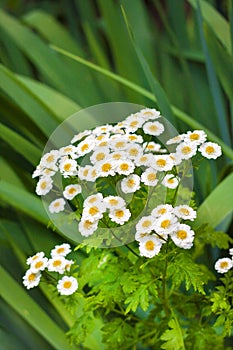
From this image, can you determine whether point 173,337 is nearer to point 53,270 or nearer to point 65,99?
point 53,270

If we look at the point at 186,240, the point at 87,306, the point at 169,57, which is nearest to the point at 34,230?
the point at 87,306

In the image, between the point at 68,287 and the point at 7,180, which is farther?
the point at 7,180

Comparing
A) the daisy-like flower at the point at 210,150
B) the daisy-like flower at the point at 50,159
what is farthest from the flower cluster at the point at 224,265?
the daisy-like flower at the point at 50,159

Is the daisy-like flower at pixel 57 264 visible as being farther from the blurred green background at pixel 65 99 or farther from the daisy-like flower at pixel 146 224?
the blurred green background at pixel 65 99

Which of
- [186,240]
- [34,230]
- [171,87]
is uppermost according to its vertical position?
[186,240]

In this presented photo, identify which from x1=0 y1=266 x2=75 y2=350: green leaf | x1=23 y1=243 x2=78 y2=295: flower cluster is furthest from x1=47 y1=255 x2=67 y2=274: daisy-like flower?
x1=0 y1=266 x2=75 y2=350: green leaf

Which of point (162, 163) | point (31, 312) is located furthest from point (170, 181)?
point (31, 312)

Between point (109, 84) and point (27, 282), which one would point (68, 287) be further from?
point (109, 84)
